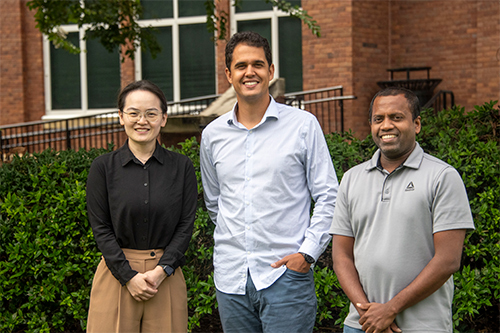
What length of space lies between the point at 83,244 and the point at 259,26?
9.77m

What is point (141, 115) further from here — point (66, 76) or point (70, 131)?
point (66, 76)

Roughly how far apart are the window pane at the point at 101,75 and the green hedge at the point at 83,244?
10.2 m

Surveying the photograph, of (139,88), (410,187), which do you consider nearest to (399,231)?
(410,187)

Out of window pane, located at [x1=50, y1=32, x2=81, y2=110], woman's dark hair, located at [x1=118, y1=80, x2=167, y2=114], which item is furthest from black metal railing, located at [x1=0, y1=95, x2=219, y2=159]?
woman's dark hair, located at [x1=118, y1=80, x2=167, y2=114]

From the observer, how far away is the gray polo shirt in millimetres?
2301

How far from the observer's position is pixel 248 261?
9.02 ft

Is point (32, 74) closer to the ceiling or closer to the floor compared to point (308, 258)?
closer to the ceiling

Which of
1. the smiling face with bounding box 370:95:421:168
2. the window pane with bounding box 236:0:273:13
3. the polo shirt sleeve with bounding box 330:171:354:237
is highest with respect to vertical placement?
the window pane with bounding box 236:0:273:13

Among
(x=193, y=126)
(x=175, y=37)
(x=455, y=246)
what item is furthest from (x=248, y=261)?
(x=175, y=37)

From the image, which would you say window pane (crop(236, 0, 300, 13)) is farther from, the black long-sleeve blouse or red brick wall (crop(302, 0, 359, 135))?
the black long-sleeve blouse

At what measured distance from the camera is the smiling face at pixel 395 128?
2.46 meters

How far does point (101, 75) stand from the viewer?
568 inches

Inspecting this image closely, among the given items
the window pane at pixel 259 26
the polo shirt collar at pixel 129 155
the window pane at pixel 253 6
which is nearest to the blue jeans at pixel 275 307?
the polo shirt collar at pixel 129 155

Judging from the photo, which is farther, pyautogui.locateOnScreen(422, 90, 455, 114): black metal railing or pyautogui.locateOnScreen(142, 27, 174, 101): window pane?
pyautogui.locateOnScreen(142, 27, 174, 101): window pane
